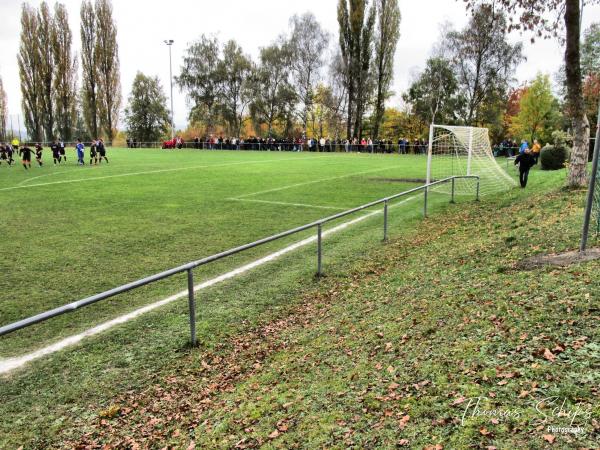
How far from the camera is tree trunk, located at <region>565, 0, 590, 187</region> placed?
1298 centimetres

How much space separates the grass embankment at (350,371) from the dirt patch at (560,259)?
0.25 m

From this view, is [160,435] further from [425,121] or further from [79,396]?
[425,121]

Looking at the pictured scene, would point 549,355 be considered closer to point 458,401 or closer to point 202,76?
point 458,401

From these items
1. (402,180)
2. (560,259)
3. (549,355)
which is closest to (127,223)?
(560,259)

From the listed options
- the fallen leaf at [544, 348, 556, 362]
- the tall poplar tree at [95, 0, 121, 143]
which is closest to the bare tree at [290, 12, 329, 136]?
the tall poplar tree at [95, 0, 121, 143]

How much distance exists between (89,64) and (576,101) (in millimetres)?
70425

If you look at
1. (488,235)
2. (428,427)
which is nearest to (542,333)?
(428,427)

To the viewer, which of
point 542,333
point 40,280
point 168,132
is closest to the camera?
point 542,333

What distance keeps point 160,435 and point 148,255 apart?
236 inches

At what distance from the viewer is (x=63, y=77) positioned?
230 ft

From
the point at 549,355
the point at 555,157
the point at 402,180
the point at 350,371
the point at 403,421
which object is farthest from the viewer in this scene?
the point at 555,157

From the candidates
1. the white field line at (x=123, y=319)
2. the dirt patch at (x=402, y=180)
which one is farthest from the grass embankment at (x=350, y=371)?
the dirt patch at (x=402, y=180)

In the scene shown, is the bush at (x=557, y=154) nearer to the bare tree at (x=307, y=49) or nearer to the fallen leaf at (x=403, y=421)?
the fallen leaf at (x=403, y=421)

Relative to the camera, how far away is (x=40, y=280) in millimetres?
8289
